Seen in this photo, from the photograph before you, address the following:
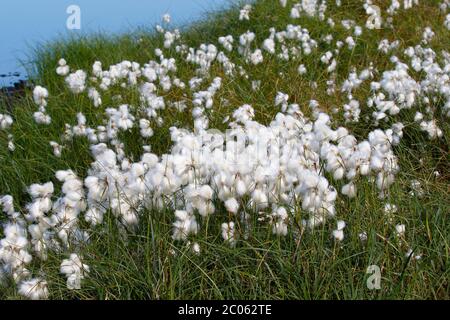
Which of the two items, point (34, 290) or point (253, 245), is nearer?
point (34, 290)

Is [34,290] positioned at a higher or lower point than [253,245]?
lower

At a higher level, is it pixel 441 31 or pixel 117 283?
pixel 441 31

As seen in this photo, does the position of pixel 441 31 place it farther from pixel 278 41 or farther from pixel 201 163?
pixel 201 163

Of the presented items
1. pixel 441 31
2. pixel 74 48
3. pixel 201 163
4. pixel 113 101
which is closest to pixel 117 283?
pixel 201 163

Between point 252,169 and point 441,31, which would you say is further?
point 441,31

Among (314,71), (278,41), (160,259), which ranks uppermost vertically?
(278,41)

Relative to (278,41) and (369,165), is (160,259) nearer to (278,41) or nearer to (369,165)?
(369,165)

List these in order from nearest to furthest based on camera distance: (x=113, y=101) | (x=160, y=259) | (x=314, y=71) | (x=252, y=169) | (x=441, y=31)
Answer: (x=160, y=259) → (x=252, y=169) → (x=113, y=101) → (x=314, y=71) → (x=441, y=31)

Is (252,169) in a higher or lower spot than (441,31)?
lower

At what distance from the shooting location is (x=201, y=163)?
3920 millimetres
